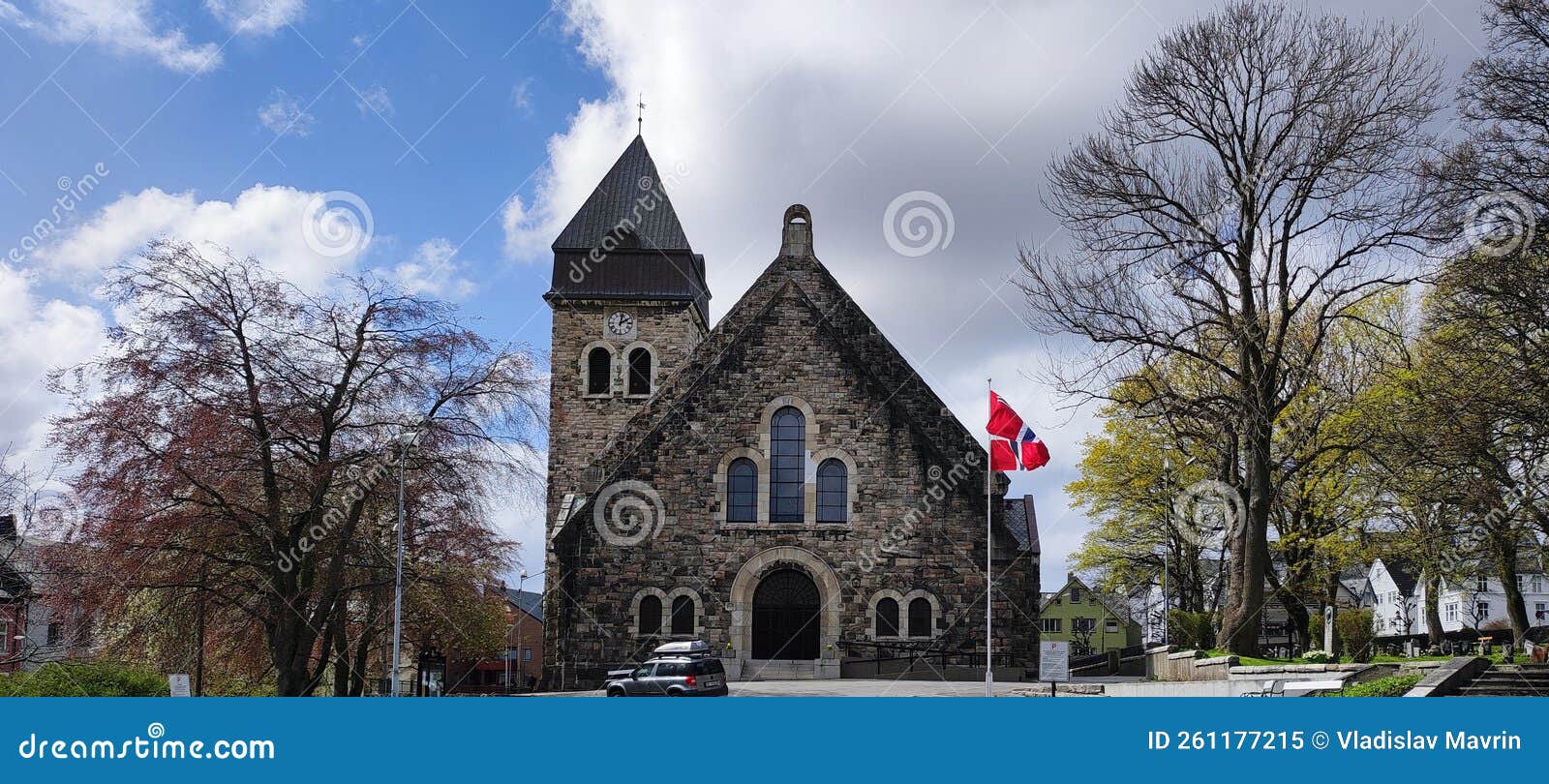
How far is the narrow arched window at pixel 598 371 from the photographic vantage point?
5003 cm

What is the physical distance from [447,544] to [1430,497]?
68.6 feet

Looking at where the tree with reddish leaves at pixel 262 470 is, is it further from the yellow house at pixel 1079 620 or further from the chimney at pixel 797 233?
the yellow house at pixel 1079 620

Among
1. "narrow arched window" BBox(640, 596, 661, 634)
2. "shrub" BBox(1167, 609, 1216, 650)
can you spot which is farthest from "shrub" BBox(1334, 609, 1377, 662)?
"narrow arched window" BBox(640, 596, 661, 634)

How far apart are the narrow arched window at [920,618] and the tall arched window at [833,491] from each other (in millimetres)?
3095

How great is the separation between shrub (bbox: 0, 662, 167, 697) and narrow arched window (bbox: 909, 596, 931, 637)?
18.8 metres

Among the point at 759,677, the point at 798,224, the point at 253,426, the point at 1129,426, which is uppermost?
the point at 798,224

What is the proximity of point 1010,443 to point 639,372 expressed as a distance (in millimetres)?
21479

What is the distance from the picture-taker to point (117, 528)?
24.1 meters

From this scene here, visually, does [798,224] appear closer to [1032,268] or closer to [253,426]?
[1032,268]

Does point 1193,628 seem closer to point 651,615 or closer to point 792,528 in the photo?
point 792,528

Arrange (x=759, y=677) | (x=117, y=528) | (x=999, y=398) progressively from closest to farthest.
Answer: (x=117, y=528), (x=999, y=398), (x=759, y=677)

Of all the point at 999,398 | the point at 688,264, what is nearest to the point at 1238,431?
the point at 999,398

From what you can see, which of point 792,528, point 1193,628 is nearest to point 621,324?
point 792,528

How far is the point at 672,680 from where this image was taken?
26328 mm
